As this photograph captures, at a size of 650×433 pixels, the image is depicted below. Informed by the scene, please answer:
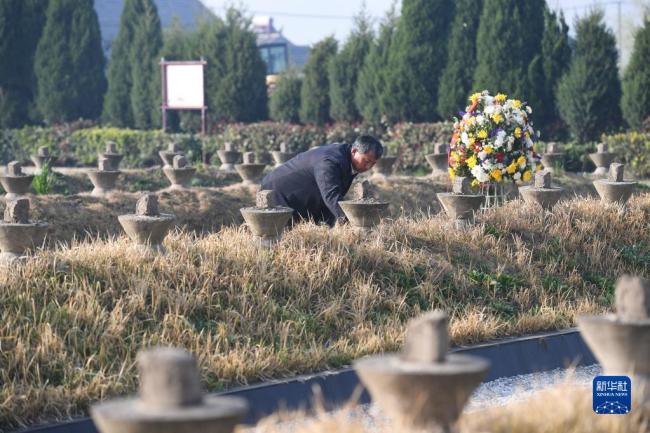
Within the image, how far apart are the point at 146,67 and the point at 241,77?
3451mm

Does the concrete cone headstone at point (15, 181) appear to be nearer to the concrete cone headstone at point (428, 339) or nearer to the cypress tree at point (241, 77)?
the concrete cone headstone at point (428, 339)

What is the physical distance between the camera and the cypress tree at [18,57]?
91.1 ft

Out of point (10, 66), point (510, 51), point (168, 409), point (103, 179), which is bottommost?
point (103, 179)

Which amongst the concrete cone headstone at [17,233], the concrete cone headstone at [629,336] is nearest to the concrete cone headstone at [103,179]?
the concrete cone headstone at [17,233]

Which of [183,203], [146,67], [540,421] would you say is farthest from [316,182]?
[146,67]

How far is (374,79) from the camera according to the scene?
79.7 feet

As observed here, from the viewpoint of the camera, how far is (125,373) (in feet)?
22.4

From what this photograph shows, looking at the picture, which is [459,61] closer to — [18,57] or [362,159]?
[18,57]

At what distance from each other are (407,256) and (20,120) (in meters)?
20.7

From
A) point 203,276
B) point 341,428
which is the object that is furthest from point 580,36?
point 341,428

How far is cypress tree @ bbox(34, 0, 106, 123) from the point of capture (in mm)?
28047

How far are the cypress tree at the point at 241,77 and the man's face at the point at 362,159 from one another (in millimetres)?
16534

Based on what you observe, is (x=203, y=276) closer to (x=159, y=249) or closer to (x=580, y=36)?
(x=159, y=249)

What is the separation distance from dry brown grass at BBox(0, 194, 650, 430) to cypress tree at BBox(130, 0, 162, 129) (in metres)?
18.2
